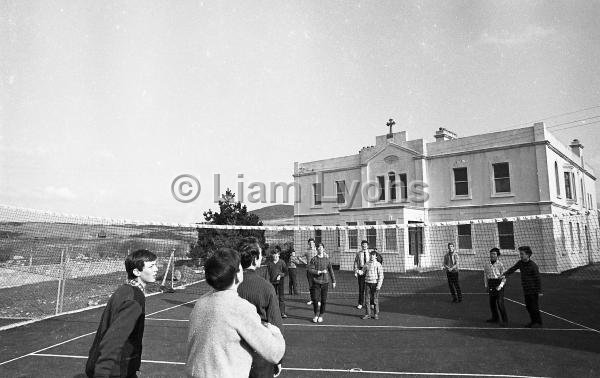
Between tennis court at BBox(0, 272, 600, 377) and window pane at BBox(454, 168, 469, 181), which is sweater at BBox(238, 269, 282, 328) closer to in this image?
tennis court at BBox(0, 272, 600, 377)

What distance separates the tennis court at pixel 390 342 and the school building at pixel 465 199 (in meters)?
9.94

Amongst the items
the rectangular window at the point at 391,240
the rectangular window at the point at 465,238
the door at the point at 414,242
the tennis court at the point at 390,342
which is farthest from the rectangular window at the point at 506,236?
the tennis court at the point at 390,342

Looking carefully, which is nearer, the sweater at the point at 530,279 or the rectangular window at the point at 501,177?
the sweater at the point at 530,279

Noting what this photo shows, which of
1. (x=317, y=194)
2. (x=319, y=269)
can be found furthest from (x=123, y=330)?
(x=317, y=194)

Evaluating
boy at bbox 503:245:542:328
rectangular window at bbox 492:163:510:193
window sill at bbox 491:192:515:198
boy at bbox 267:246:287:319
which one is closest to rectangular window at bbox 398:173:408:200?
window sill at bbox 491:192:515:198

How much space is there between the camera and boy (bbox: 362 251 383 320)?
10.5 metres

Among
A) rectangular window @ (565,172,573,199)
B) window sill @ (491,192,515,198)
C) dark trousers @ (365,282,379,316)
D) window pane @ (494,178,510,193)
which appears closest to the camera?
dark trousers @ (365,282,379,316)

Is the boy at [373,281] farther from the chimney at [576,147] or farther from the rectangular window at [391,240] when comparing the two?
the chimney at [576,147]

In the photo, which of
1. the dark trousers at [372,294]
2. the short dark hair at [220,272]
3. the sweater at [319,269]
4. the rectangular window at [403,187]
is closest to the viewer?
the short dark hair at [220,272]

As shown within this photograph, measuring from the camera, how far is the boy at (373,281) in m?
10.5

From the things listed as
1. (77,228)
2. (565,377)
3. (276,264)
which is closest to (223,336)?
(565,377)

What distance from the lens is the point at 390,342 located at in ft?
26.3

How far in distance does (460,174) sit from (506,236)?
4956 millimetres

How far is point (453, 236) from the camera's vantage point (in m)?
23.8
